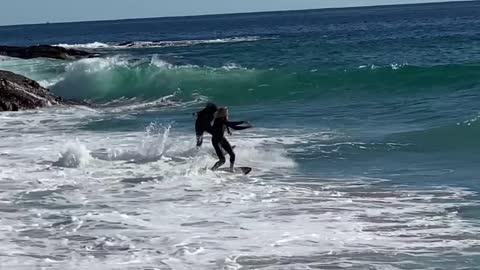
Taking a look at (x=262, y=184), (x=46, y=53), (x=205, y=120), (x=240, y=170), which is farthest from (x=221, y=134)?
(x=46, y=53)

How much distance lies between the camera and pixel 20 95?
1060 inches

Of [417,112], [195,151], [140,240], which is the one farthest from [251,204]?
[417,112]

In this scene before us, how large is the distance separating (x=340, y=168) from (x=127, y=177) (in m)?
3.66

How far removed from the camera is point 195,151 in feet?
56.3

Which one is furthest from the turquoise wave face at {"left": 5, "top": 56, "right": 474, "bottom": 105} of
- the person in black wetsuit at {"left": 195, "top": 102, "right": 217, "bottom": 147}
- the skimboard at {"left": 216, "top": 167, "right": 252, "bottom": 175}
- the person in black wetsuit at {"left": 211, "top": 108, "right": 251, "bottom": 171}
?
the person in black wetsuit at {"left": 195, "top": 102, "right": 217, "bottom": 147}

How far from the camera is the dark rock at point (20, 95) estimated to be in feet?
86.0

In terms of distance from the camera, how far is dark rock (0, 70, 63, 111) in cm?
2622

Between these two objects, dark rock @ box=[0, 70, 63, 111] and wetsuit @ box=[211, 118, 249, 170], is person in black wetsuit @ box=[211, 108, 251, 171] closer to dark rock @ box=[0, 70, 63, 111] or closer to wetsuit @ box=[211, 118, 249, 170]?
wetsuit @ box=[211, 118, 249, 170]

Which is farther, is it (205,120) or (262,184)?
(205,120)

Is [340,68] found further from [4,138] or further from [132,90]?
[4,138]

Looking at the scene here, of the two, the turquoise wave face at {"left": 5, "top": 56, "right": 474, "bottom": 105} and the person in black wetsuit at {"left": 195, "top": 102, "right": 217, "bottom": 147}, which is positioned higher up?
the turquoise wave face at {"left": 5, "top": 56, "right": 474, "bottom": 105}

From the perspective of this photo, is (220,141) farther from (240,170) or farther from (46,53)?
(46,53)

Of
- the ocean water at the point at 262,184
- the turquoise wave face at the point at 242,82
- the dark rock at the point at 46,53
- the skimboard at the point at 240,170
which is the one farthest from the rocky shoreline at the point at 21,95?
the dark rock at the point at 46,53

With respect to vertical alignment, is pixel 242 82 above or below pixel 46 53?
below
